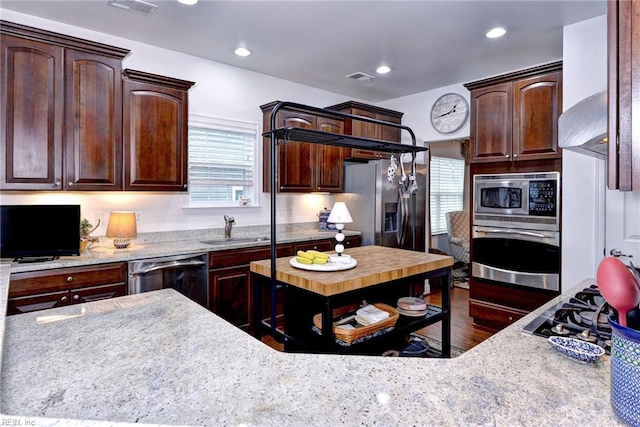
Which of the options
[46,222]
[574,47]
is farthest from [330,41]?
[46,222]

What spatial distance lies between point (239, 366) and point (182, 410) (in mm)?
209

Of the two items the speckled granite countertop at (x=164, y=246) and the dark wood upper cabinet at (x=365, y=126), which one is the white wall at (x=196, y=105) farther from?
the dark wood upper cabinet at (x=365, y=126)

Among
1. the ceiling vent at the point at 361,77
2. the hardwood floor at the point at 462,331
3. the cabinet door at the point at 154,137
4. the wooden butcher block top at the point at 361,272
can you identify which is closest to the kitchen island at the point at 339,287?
the wooden butcher block top at the point at 361,272

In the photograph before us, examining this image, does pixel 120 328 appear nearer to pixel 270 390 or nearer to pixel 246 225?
pixel 270 390

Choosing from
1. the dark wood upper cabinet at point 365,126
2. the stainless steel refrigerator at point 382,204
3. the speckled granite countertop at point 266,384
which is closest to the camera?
the speckled granite countertop at point 266,384

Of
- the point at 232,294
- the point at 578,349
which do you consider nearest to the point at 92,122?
the point at 232,294

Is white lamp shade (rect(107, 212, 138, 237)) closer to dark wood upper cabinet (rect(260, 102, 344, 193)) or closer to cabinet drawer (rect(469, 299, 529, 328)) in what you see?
dark wood upper cabinet (rect(260, 102, 344, 193))

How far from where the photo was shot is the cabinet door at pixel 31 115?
8.23ft

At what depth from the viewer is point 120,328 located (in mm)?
1235

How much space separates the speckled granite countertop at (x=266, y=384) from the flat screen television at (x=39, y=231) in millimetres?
1733

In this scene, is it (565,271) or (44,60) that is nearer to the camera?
(44,60)

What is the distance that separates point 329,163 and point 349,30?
1748 millimetres

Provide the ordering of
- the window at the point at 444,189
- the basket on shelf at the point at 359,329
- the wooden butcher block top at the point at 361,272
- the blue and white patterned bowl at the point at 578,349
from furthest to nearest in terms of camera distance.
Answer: the window at the point at 444,189 → the basket on shelf at the point at 359,329 → the wooden butcher block top at the point at 361,272 → the blue and white patterned bowl at the point at 578,349

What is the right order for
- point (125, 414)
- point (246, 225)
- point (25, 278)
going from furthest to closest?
point (246, 225)
point (25, 278)
point (125, 414)
